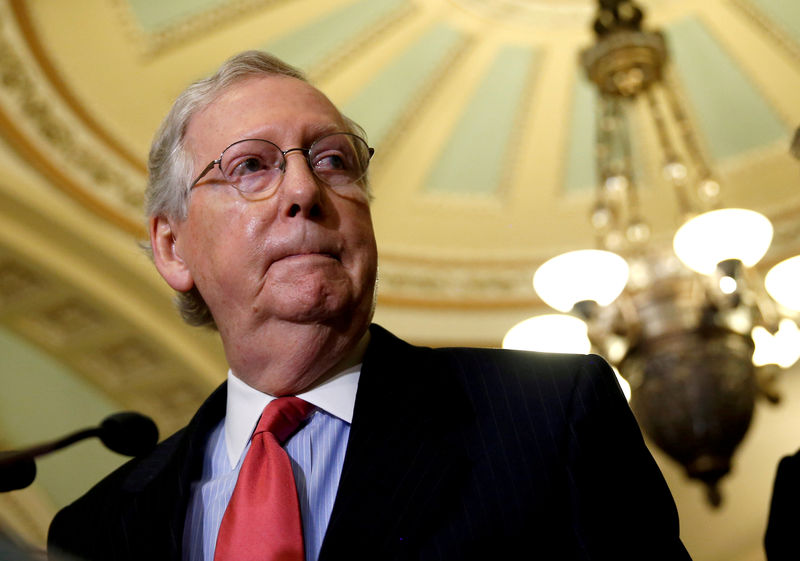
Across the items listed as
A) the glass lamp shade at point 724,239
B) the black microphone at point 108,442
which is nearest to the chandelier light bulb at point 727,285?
the glass lamp shade at point 724,239

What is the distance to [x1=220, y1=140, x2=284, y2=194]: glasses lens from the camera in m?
1.61

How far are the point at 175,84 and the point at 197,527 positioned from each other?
468cm

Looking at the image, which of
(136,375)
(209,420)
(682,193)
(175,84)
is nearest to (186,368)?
(136,375)

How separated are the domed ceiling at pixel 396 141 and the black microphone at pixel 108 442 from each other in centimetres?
410

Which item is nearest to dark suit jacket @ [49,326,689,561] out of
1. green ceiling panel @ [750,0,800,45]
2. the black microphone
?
the black microphone

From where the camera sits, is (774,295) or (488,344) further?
(488,344)

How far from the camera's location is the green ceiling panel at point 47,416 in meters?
5.89

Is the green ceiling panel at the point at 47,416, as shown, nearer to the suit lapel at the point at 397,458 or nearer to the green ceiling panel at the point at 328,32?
the green ceiling panel at the point at 328,32

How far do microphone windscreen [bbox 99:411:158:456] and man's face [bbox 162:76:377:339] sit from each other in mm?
212

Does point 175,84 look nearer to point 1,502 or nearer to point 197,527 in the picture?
point 1,502

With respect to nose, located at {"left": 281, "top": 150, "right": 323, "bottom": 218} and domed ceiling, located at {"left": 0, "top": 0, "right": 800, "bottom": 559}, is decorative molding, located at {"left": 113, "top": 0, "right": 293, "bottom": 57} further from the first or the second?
nose, located at {"left": 281, "top": 150, "right": 323, "bottom": 218}

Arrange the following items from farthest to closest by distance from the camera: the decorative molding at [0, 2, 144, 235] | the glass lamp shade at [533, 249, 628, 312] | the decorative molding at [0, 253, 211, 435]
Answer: the decorative molding at [0, 253, 211, 435] < the decorative molding at [0, 2, 144, 235] < the glass lamp shade at [533, 249, 628, 312]

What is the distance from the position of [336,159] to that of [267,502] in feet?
2.01

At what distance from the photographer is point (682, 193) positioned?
4.79m
